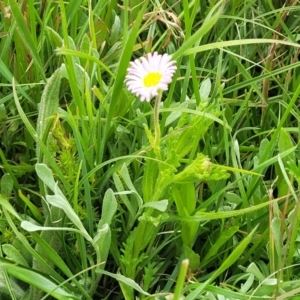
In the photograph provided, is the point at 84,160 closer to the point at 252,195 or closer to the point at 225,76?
the point at 252,195

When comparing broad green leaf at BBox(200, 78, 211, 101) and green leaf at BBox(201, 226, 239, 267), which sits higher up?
broad green leaf at BBox(200, 78, 211, 101)

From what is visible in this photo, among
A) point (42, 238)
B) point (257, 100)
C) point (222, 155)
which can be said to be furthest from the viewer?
point (257, 100)

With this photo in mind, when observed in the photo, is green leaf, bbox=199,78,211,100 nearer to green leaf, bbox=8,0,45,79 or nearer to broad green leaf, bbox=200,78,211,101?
broad green leaf, bbox=200,78,211,101

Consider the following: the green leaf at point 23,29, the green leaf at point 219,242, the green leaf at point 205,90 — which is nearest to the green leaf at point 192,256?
the green leaf at point 219,242

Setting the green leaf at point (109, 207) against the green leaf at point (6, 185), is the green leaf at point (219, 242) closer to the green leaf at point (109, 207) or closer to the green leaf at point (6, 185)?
the green leaf at point (109, 207)

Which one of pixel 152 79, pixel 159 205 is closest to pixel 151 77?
pixel 152 79

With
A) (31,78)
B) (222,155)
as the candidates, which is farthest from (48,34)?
(222,155)

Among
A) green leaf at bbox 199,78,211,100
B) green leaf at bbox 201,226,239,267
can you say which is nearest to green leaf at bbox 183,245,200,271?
green leaf at bbox 201,226,239,267

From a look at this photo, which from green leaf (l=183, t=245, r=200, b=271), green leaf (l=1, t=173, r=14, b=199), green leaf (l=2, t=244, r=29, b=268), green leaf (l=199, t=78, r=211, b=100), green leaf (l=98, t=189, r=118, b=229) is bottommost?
green leaf (l=183, t=245, r=200, b=271)

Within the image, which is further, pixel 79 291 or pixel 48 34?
pixel 48 34
